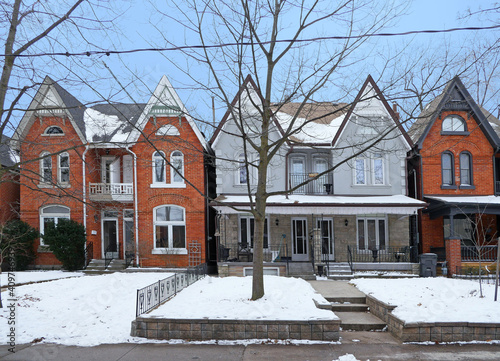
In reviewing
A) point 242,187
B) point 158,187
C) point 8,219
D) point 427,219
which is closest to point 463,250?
point 427,219

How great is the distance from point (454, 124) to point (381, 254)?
741 cm

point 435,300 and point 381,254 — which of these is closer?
point 435,300

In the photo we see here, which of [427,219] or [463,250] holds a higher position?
[427,219]

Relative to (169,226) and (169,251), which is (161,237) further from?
(169,251)

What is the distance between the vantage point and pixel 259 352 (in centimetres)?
714

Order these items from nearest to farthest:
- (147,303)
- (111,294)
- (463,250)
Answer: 1. (147,303)
2. (111,294)
3. (463,250)

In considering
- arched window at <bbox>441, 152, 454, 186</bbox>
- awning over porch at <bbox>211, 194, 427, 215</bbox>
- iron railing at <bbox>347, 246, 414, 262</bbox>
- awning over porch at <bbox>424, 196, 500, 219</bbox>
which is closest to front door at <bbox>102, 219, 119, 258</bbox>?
awning over porch at <bbox>211, 194, 427, 215</bbox>

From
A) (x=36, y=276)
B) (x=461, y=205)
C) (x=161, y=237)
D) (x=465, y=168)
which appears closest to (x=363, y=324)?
(x=461, y=205)

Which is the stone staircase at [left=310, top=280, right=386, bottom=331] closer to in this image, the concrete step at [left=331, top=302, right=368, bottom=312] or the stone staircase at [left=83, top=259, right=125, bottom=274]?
the concrete step at [left=331, top=302, right=368, bottom=312]

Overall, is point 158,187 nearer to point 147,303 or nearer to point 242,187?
point 242,187

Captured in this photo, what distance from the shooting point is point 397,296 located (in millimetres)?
10242

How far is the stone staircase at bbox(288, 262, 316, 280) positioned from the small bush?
9.75m

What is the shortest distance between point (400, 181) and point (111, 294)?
14.0 meters

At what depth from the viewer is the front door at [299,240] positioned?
2031 centimetres
